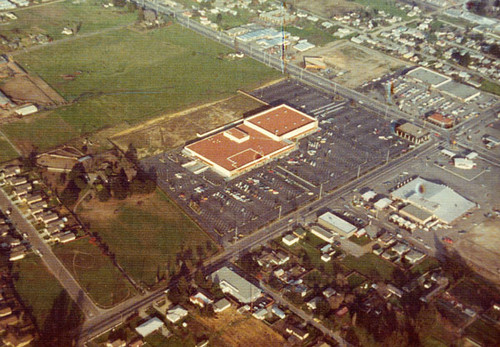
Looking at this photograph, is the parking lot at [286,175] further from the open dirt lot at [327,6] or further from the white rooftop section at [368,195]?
the open dirt lot at [327,6]

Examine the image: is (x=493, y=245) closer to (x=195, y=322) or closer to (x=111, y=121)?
(x=195, y=322)

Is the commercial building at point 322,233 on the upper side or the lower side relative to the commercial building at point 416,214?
lower

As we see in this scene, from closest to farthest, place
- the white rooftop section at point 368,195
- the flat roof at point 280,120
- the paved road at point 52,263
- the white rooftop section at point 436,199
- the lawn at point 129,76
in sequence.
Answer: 1. the paved road at point 52,263
2. the white rooftop section at point 436,199
3. the white rooftop section at point 368,195
4. the flat roof at point 280,120
5. the lawn at point 129,76

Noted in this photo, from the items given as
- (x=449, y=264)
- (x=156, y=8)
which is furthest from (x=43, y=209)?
(x=156, y=8)

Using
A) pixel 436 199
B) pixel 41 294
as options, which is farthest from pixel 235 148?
pixel 41 294

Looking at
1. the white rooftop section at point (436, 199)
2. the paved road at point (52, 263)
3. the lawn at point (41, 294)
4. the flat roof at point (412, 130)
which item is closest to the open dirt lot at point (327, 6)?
the flat roof at point (412, 130)

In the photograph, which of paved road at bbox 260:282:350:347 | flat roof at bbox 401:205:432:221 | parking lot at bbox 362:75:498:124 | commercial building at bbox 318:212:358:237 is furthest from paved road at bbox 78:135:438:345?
parking lot at bbox 362:75:498:124

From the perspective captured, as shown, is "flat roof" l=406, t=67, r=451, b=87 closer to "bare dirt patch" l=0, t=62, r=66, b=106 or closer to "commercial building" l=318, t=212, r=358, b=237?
"commercial building" l=318, t=212, r=358, b=237
